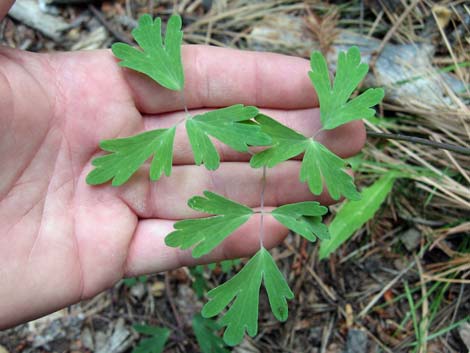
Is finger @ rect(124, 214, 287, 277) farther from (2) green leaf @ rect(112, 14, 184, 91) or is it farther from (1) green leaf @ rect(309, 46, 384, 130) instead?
(2) green leaf @ rect(112, 14, 184, 91)

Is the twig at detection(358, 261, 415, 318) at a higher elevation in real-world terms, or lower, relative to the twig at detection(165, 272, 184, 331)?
higher

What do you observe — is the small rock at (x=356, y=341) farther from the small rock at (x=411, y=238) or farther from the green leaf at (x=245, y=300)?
the green leaf at (x=245, y=300)

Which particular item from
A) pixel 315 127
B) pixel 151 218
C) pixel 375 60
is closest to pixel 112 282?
pixel 151 218

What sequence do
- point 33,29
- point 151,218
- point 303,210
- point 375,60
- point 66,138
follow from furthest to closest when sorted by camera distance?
point 33,29 → point 375,60 → point 151,218 → point 66,138 → point 303,210

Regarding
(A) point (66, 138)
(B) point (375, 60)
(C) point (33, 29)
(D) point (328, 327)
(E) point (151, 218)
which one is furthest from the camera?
(C) point (33, 29)

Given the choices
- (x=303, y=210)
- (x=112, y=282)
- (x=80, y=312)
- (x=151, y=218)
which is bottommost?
(x=80, y=312)

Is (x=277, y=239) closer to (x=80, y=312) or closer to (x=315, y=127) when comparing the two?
(x=315, y=127)

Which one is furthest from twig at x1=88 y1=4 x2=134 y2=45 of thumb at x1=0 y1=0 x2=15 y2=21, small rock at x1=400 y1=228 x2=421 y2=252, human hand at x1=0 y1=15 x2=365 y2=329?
small rock at x1=400 y1=228 x2=421 y2=252
